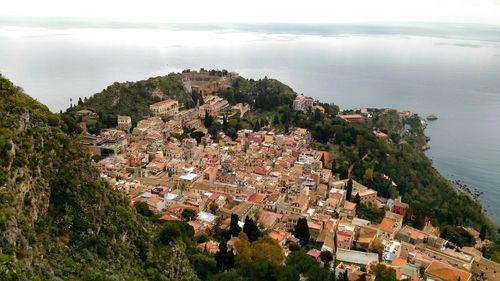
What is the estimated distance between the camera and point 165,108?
39.3 metres

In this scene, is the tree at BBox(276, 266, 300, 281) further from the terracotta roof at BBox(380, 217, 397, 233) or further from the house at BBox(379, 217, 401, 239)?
the terracotta roof at BBox(380, 217, 397, 233)

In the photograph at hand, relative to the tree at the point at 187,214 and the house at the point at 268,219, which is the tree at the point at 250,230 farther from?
the tree at the point at 187,214

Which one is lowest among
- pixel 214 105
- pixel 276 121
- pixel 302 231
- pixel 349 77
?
pixel 349 77

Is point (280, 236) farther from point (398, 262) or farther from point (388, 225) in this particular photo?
point (388, 225)

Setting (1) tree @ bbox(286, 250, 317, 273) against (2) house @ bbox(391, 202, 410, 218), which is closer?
(1) tree @ bbox(286, 250, 317, 273)

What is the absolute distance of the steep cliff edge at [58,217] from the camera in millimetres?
6930

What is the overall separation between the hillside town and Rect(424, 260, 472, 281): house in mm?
35

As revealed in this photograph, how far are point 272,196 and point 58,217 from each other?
49.1 ft

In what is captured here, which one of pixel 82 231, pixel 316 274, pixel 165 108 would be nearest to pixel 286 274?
pixel 316 274

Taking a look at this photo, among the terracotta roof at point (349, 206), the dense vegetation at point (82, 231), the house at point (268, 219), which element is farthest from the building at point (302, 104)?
the house at point (268, 219)

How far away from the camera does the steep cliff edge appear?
6930 mm

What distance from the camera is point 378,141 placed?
1497 inches

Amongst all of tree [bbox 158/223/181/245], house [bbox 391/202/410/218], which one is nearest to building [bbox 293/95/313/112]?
house [bbox 391/202/410/218]

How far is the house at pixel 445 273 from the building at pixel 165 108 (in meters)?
26.3
